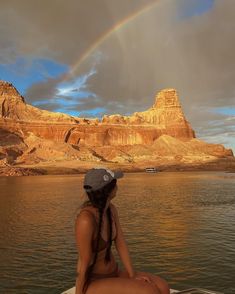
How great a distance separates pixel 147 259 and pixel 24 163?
11549 centimetres

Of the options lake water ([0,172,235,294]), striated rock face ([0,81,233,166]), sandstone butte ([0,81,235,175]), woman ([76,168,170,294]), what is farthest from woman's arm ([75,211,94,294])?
striated rock face ([0,81,233,166])

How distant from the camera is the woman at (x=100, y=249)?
544 cm

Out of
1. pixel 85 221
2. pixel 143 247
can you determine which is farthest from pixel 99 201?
pixel 143 247

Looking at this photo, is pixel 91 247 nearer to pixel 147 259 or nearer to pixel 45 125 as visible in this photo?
pixel 147 259

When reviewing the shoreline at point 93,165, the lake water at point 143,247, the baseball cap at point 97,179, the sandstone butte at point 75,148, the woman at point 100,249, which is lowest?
the lake water at point 143,247

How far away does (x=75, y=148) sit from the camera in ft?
539

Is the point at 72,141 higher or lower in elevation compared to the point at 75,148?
higher

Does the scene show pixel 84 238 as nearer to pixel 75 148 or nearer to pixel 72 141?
pixel 75 148

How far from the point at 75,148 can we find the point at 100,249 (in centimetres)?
15947

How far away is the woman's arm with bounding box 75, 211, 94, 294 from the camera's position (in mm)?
5418

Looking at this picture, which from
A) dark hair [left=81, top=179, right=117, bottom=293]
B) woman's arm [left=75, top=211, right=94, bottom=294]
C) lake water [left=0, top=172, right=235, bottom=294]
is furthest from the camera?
lake water [left=0, top=172, right=235, bottom=294]

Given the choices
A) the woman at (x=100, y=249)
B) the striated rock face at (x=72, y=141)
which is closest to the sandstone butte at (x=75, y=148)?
the striated rock face at (x=72, y=141)

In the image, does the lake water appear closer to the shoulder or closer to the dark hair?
the dark hair

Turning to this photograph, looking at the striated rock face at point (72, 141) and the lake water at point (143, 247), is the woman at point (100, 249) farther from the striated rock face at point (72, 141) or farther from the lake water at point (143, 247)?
the striated rock face at point (72, 141)
